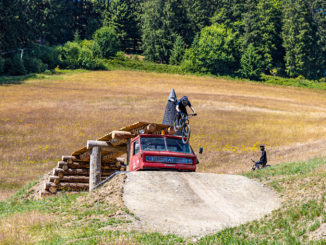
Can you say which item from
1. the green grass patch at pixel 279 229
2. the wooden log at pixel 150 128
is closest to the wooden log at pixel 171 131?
the wooden log at pixel 150 128

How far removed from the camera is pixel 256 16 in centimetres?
11406

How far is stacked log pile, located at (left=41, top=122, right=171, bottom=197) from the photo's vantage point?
18062 millimetres

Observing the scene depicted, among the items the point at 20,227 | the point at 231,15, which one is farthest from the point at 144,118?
the point at 231,15

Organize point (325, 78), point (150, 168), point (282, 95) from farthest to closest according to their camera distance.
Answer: point (325, 78), point (282, 95), point (150, 168)

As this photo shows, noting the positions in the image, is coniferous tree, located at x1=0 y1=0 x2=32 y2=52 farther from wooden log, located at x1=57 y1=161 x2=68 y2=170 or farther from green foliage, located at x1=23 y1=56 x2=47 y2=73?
wooden log, located at x1=57 y1=161 x2=68 y2=170

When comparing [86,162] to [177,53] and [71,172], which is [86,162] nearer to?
[71,172]

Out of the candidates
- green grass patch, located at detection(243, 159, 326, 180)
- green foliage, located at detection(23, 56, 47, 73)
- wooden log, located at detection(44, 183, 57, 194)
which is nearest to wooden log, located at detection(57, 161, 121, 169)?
wooden log, located at detection(44, 183, 57, 194)

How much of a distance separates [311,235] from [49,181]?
14734 millimetres

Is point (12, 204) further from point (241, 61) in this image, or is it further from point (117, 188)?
point (241, 61)

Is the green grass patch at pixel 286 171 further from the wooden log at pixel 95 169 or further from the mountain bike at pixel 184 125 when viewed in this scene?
the wooden log at pixel 95 169

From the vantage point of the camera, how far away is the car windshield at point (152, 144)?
1677 centimetres

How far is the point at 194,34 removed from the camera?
424ft

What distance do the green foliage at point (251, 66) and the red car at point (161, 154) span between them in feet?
273

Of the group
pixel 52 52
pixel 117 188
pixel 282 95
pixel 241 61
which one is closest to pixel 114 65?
pixel 52 52
